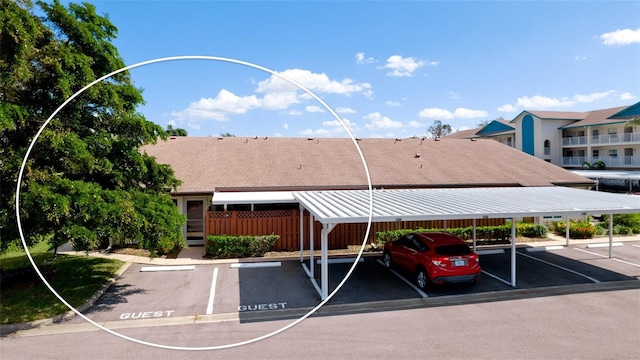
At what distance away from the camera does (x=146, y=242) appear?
1021 cm

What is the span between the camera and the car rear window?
Result: 11.6 m

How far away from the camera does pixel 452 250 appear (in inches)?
459

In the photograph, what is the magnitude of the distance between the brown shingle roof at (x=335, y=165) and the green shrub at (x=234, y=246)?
2753 millimetres

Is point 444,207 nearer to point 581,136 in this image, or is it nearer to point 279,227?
point 279,227

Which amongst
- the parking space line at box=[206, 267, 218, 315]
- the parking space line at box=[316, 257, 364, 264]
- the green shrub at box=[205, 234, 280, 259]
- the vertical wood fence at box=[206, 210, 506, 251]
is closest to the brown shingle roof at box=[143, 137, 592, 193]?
the vertical wood fence at box=[206, 210, 506, 251]

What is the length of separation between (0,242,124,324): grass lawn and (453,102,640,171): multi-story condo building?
4768 cm

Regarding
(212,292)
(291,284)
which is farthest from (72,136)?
(291,284)

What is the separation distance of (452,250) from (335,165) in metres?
10.9

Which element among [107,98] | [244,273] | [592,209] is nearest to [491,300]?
[592,209]

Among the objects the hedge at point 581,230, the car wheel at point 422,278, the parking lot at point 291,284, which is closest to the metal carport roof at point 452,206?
the car wheel at point 422,278

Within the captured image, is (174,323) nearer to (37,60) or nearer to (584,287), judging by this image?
(37,60)

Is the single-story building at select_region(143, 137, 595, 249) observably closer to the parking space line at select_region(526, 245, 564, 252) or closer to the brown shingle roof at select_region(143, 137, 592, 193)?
the brown shingle roof at select_region(143, 137, 592, 193)

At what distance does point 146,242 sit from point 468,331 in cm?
786

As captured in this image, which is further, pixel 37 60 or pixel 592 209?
pixel 592 209
